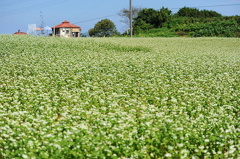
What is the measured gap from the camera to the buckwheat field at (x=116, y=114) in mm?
7746

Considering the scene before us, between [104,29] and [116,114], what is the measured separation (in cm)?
11174

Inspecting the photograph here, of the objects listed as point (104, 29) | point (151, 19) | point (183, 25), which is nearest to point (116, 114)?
point (183, 25)

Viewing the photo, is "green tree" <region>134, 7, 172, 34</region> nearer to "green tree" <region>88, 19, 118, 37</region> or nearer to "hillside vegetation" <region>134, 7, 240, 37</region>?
"hillside vegetation" <region>134, 7, 240, 37</region>

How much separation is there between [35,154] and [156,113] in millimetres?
4939

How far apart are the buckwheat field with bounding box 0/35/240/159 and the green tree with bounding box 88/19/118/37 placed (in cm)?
10104

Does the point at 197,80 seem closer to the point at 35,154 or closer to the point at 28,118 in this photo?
the point at 28,118

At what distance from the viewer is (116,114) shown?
10.3 m

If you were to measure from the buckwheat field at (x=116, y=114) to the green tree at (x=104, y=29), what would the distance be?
101035 mm

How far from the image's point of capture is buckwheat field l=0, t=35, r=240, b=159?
→ 7.75 m

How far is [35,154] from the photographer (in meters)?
7.20

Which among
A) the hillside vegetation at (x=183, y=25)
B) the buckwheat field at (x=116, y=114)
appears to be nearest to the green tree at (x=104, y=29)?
the hillside vegetation at (x=183, y=25)

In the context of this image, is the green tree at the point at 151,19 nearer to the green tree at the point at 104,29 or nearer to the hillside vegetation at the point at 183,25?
the hillside vegetation at the point at 183,25

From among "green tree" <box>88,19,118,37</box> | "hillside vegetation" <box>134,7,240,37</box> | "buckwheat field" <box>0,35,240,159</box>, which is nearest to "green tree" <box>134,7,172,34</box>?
"hillside vegetation" <box>134,7,240,37</box>

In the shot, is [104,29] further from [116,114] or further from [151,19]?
[116,114]
